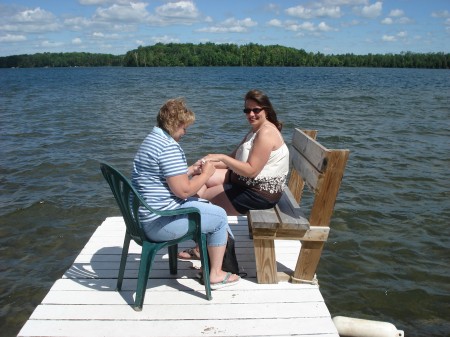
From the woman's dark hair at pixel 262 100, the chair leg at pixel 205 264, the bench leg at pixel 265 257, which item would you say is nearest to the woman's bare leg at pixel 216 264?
the chair leg at pixel 205 264

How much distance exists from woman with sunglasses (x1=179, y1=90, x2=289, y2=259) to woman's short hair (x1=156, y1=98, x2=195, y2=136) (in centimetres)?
72

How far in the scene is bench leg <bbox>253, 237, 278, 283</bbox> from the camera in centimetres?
382

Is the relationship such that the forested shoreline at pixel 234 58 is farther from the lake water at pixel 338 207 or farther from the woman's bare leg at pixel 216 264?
the woman's bare leg at pixel 216 264


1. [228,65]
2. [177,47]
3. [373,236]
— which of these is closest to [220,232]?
[373,236]

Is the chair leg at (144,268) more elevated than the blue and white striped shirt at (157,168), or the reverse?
the blue and white striped shirt at (157,168)

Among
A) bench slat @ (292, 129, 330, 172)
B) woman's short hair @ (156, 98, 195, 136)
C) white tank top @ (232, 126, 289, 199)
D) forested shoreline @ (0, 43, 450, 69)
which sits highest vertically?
woman's short hair @ (156, 98, 195, 136)

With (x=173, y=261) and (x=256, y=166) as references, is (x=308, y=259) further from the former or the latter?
(x=173, y=261)

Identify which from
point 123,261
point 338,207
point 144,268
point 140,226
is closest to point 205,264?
point 144,268

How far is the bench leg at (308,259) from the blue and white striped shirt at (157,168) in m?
1.23

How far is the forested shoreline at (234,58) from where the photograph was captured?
121000 millimetres

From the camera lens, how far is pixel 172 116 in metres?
3.40

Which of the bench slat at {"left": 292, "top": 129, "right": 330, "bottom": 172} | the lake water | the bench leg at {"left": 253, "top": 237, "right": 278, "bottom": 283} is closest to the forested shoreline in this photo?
the lake water

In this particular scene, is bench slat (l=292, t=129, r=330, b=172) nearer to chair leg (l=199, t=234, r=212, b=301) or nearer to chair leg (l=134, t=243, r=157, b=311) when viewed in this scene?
chair leg (l=199, t=234, r=212, b=301)

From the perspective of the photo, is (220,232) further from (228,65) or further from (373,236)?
(228,65)
